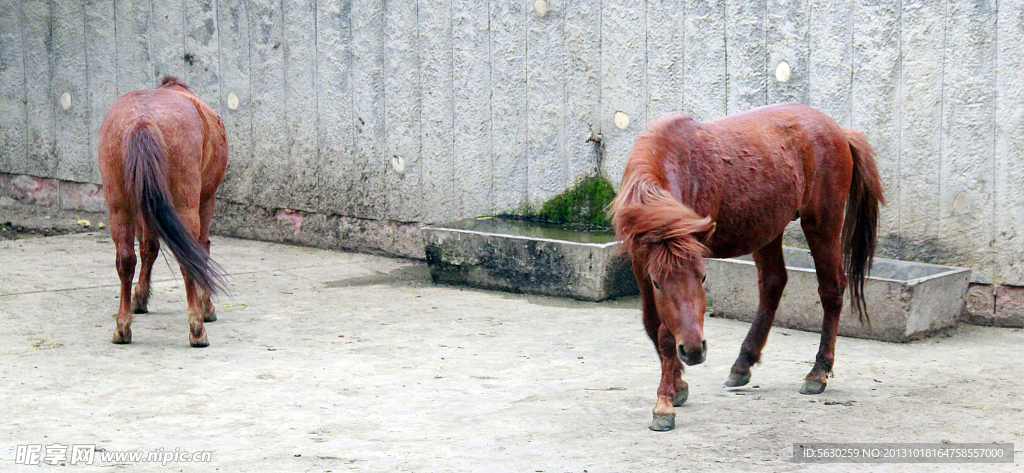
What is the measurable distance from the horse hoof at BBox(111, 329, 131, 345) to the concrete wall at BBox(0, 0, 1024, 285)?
10.6 ft

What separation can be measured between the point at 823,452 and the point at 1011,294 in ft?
9.69

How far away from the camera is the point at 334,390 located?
474 centimetres

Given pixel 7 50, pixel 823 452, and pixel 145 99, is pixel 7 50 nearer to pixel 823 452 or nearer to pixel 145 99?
pixel 145 99

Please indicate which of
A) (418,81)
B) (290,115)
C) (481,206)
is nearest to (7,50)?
(290,115)

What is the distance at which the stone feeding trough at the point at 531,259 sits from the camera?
686cm

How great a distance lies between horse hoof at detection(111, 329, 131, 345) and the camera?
555 centimetres

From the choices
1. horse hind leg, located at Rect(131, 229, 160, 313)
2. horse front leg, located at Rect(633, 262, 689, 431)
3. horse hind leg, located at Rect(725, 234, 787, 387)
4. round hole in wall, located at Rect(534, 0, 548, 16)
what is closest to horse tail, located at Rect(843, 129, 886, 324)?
horse hind leg, located at Rect(725, 234, 787, 387)

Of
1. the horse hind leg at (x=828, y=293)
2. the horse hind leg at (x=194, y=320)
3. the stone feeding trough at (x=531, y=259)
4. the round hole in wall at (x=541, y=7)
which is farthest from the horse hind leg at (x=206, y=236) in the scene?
the horse hind leg at (x=828, y=293)

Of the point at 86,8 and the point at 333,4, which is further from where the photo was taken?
the point at 86,8

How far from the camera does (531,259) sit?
7062mm

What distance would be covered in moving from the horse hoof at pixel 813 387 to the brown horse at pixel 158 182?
9.72 feet

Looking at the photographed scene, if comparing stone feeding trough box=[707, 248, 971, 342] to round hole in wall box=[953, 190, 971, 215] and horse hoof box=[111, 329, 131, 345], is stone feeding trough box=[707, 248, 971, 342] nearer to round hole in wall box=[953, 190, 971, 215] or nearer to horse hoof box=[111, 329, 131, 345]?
round hole in wall box=[953, 190, 971, 215]

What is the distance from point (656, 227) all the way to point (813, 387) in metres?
1.52

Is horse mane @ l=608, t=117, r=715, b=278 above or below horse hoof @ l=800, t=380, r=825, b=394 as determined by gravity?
above
